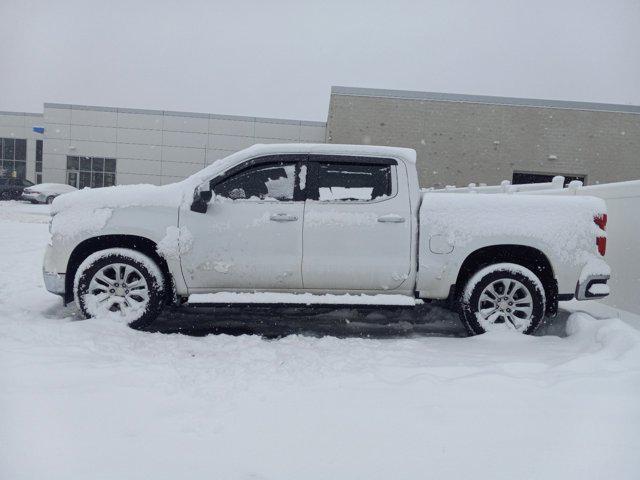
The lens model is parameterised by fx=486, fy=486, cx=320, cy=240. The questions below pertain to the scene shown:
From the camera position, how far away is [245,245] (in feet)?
15.8

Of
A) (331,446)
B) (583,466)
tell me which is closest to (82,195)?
(331,446)

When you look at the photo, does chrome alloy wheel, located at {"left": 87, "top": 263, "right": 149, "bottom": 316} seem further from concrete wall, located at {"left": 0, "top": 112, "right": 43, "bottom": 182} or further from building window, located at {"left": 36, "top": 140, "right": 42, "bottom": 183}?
building window, located at {"left": 36, "top": 140, "right": 42, "bottom": 183}

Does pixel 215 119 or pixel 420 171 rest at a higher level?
pixel 215 119

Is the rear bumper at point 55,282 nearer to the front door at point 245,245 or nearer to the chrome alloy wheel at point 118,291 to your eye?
the chrome alloy wheel at point 118,291

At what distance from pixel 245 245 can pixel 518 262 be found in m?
2.78

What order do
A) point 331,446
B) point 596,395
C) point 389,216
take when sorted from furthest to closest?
point 389,216
point 596,395
point 331,446

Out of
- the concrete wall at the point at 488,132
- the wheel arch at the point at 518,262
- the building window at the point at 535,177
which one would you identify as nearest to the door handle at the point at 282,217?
the wheel arch at the point at 518,262

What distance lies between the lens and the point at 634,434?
2676 millimetres

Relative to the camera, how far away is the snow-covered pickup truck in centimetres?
480

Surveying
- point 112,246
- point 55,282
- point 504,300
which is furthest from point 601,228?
point 55,282

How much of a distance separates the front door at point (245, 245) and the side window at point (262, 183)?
0.23 feet

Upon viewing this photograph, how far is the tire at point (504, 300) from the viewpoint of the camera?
15.7 ft

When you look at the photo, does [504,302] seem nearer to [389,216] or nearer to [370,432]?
[389,216]

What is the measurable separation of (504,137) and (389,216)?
18.8m
